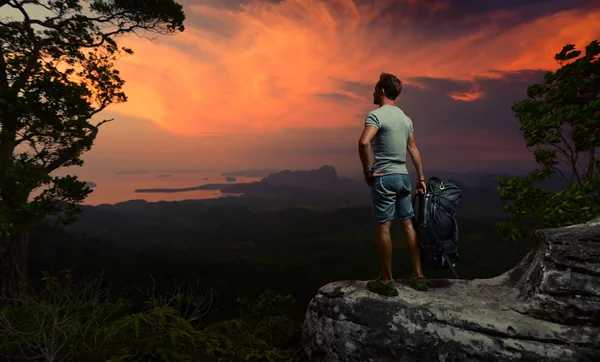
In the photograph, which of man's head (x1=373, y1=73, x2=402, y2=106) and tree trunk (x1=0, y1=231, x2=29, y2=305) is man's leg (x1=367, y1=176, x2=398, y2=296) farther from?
tree trunk (x1=0, y1=231, x2=29, y2=305)

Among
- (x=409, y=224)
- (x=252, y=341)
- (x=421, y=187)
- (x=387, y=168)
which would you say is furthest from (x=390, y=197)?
(x=252, y=341)

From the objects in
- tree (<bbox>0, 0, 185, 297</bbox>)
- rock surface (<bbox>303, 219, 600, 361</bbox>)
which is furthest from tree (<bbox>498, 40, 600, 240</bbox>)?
tree (<bbox>0, 0, 185, 297</bbox>)

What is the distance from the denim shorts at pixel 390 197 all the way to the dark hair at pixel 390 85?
1119 mm

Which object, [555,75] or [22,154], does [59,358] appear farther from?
[555,75]

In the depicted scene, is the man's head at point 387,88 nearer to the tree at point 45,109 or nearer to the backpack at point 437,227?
the backpack at point 437,227

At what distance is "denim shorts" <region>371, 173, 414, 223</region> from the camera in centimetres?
434

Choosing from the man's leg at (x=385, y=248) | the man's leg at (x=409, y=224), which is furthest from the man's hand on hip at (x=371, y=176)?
the man's leg at (x=385, y=248)

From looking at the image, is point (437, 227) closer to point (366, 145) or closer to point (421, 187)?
point (421, 187)

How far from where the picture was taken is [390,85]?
4.42 metres

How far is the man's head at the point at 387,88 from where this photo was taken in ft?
14.5

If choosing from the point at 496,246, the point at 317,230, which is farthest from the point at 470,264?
Result: the point at 317,230

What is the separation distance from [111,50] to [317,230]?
401 feet

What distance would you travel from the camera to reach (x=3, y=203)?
856 centimetres

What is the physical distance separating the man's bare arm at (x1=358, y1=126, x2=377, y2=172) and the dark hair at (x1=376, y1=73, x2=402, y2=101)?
610 millimetres
